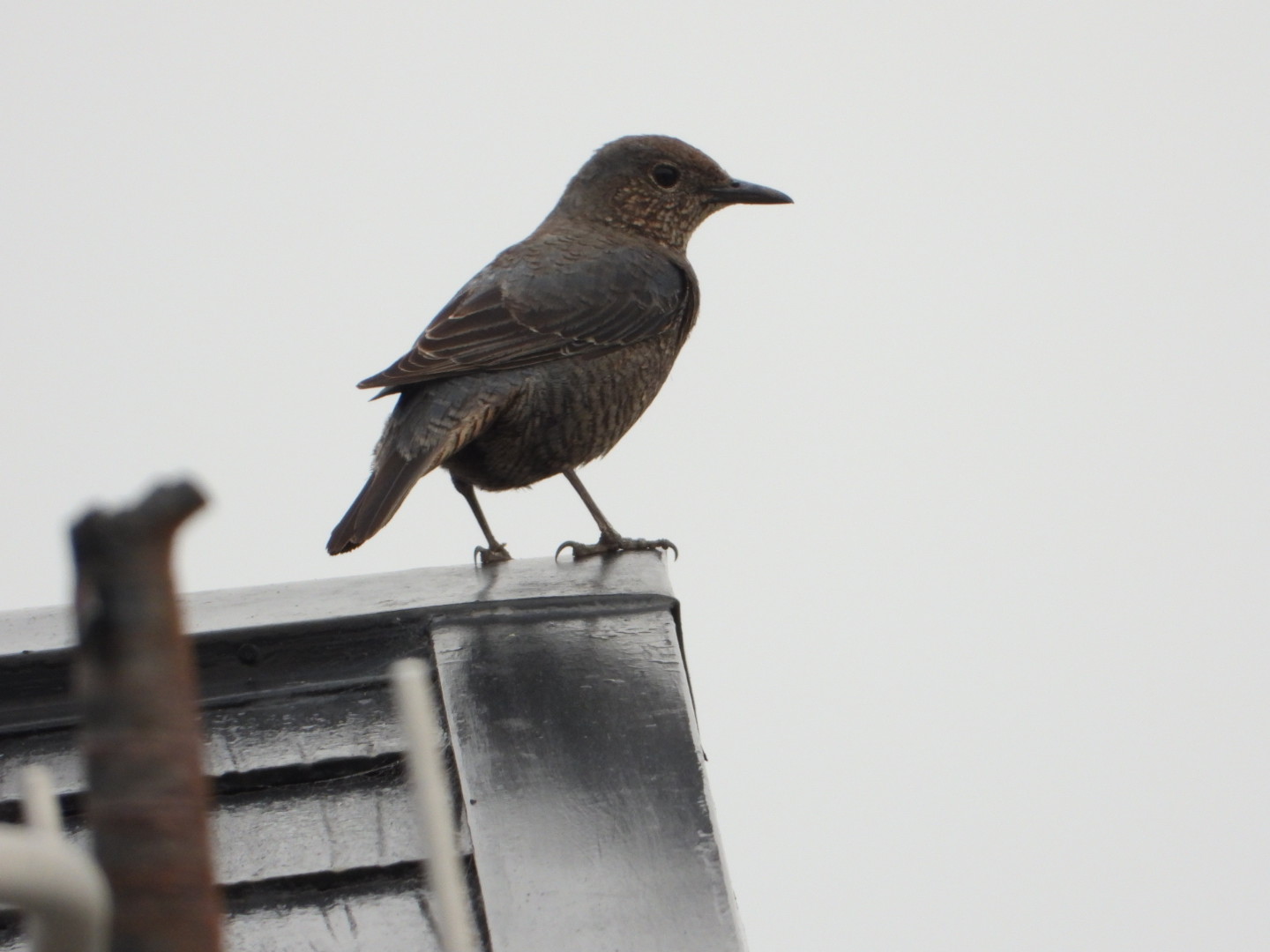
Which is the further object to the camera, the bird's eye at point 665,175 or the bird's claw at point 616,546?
the bird's eye at point 665,175

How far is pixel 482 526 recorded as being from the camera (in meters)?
6.04

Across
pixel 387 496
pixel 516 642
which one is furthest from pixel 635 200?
pixel 516 642

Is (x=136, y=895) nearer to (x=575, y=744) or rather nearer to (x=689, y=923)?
(x=689, y=923)

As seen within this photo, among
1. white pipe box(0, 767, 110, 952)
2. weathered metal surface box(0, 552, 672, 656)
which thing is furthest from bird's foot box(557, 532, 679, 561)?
white pipe box(0, 767, 110, 952)

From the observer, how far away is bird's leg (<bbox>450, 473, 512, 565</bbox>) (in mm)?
5887

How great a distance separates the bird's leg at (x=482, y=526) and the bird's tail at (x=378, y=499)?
87cm

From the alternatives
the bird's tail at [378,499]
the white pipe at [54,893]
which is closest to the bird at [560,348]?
the bird's tail at [378,499]

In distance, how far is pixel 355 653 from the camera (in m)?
3.21

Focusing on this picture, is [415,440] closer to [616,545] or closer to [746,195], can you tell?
[616,545]

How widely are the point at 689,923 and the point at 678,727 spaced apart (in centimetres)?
57

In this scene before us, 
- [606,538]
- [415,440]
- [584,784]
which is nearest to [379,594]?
[584,784]

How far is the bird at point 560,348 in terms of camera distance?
17.1 ft

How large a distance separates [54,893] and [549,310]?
17.0ft

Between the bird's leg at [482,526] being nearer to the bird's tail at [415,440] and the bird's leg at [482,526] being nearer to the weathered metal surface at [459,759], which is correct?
the bird's tail at [415,440]
